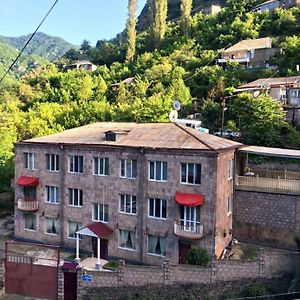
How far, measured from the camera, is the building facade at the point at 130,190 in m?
22.2

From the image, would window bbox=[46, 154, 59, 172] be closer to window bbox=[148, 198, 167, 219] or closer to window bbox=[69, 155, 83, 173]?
window bbox=[69, 155, 83, 173]

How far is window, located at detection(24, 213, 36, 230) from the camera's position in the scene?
90.6 ft

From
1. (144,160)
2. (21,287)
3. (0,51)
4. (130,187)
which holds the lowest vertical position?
(21,287)

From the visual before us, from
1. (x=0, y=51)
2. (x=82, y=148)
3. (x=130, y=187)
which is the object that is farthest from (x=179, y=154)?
(x=0, y=51)

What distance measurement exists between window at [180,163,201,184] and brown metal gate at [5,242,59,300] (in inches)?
306

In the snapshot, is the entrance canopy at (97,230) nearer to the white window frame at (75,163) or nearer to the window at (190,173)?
the white window frame at (75,163)

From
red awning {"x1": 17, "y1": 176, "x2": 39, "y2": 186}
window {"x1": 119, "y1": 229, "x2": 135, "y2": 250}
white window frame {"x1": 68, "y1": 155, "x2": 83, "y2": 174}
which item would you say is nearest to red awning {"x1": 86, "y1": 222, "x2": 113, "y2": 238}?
window {"x1": 119, "y1": 229, "x2": 135, "y2": 250}

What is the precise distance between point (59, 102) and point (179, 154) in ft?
131

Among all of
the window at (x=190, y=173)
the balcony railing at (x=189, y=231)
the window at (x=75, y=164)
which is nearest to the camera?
the balcony railing at (x=189, y=231)

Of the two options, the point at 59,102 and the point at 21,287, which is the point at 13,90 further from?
the point at 21,287

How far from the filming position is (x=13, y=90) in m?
66.7

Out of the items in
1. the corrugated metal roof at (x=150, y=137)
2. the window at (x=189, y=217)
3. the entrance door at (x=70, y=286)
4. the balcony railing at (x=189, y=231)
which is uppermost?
the corrugated metal roof at (x=150, y=137)

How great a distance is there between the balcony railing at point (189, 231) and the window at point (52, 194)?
8.52m

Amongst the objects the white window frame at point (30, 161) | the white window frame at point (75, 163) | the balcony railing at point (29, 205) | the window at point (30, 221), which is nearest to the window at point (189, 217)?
the white window frame at point (75, 163)
